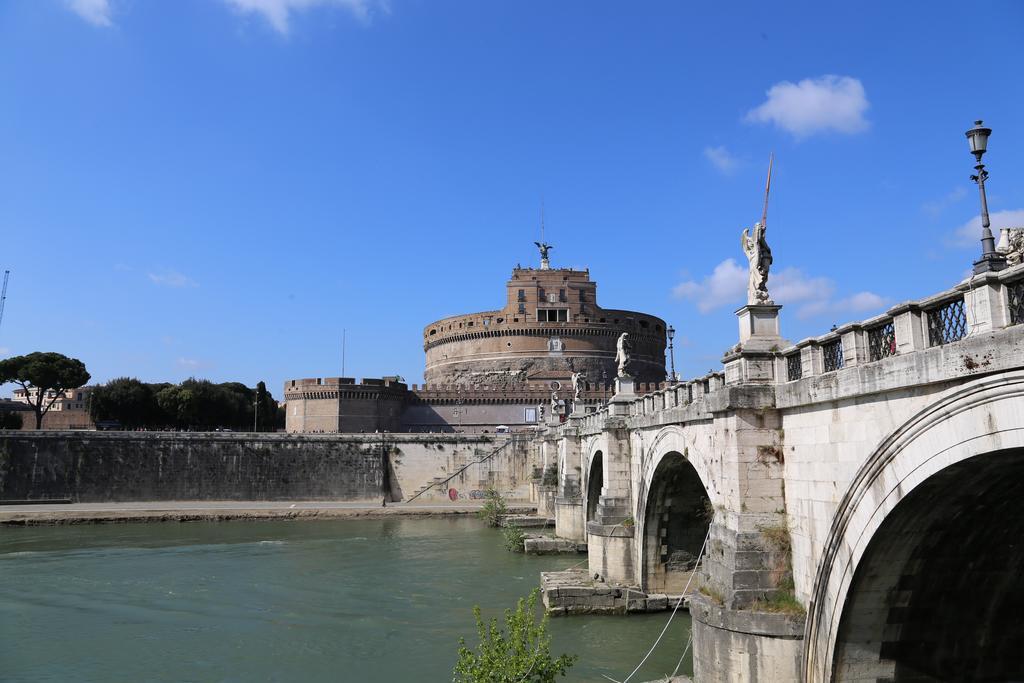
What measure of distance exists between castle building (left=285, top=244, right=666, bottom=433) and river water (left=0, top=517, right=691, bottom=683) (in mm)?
28460

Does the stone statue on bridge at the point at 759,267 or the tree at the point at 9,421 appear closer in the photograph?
the stone statue on bridge at the point at 759,267

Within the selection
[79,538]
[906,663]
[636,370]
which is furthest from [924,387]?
[636,370]

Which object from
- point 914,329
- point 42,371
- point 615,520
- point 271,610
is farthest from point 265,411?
point 914,329

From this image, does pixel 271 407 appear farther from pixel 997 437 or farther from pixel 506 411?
pixel 997 437

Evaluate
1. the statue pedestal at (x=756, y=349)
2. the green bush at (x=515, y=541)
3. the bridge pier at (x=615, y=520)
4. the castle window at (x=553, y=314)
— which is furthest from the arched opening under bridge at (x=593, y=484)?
the castle window at (x=553, y=314)

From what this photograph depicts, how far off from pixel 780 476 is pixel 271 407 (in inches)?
2935

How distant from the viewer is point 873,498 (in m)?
7.11

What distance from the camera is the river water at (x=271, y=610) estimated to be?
14.1 metres

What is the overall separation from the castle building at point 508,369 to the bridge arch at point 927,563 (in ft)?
158

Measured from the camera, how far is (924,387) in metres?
6.34

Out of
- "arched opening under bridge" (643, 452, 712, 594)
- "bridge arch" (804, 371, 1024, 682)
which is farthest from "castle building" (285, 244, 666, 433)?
"bridge arch" (804, 371, 1024, 682)

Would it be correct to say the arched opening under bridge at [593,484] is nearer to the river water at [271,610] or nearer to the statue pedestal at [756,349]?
the river water at [271,610]

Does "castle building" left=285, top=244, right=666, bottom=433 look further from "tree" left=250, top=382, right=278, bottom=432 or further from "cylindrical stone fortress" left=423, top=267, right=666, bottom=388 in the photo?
"tree" left=250, top=382, right=278, bottom=432

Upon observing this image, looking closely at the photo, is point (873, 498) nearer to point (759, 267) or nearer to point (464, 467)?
point (759, 267)
